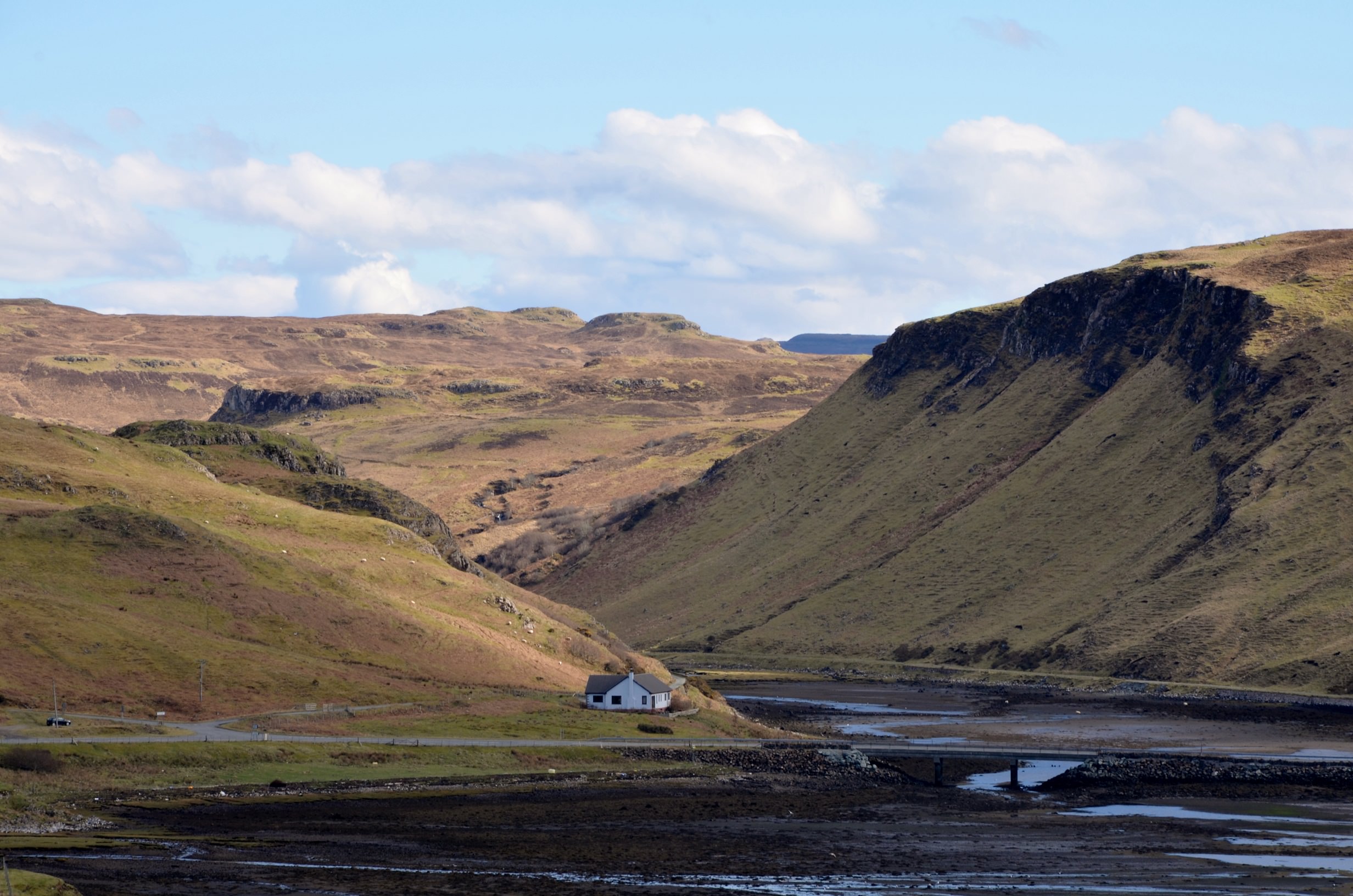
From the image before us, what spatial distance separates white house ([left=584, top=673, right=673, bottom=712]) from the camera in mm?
104812

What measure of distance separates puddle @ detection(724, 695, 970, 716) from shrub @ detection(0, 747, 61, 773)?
2654 inches

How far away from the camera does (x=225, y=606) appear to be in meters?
109

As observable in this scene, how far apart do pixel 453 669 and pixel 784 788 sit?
33.3m

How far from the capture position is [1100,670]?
472 ft

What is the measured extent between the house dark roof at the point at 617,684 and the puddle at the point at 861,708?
24.6 meters

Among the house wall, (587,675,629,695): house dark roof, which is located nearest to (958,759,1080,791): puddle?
the house wall

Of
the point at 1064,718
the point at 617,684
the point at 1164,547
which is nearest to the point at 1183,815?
the point at 617,684

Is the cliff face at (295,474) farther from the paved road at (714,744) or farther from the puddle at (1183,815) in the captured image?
the puddle at (1183,815)

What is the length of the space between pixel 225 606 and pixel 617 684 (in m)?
26.7

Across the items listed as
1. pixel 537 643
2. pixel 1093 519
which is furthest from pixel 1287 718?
pixel 1093 519

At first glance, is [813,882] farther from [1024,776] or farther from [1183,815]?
[1024,776]

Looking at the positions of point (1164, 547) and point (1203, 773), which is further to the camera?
point (1164, 547)

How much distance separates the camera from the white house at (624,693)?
10481cm

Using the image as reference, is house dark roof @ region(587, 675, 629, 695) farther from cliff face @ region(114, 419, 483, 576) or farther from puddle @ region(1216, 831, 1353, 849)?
puddle @ region(1216, 831, 1353, 849)
